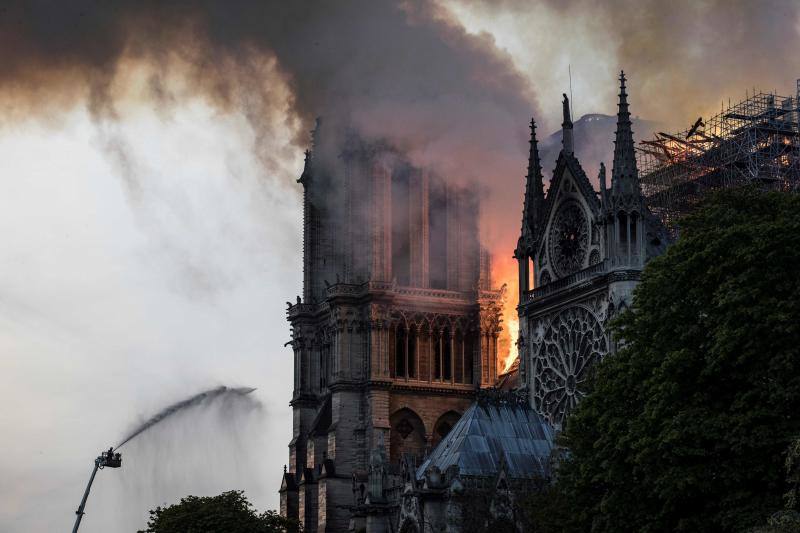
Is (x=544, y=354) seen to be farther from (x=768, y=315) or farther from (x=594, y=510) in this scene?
(x=768, y=315)

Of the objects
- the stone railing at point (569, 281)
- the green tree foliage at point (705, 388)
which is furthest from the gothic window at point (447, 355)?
the green tree foliage at point (705, 388)

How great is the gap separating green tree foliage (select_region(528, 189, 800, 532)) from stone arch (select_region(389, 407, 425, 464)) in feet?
151

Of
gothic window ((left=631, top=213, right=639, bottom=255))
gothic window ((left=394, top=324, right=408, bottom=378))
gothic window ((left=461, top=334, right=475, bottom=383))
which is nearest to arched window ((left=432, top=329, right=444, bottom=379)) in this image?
gothic window ((left=461, top=334, right=475, bottom=383))

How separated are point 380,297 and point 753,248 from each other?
177 ft

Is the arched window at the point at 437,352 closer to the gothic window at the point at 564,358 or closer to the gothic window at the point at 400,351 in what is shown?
the gothic window at the point at 400,351

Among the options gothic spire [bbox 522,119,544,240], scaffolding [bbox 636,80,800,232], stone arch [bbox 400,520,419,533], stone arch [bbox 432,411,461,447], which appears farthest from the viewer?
stone arch [bbox 432,411,461,447]

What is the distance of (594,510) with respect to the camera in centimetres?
5475

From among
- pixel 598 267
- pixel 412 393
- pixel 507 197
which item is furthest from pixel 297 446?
pixel 598 267

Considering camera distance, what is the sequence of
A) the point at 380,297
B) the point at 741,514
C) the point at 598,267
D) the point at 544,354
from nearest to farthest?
1. the point at 741,514
2. the point at 598,267
3. the point at 544,354
4. the point at 380,297

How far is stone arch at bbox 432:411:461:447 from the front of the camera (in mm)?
102875

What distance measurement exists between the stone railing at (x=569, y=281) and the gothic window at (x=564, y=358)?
121cm

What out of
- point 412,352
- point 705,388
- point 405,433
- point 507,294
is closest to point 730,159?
point 507,294

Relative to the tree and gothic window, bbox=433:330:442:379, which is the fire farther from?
the tree

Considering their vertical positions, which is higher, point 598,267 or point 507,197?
point 507,197
